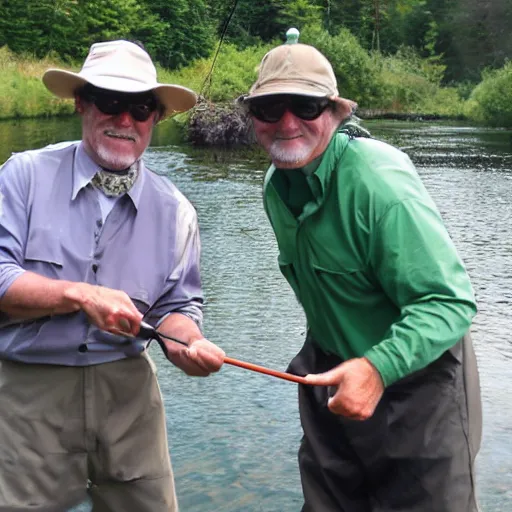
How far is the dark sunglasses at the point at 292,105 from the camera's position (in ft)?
8.70

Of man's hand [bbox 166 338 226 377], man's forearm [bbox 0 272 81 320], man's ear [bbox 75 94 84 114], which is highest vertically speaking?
man's ear [bbox 75 94 84 114]

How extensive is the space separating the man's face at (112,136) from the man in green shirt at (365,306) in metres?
0.40

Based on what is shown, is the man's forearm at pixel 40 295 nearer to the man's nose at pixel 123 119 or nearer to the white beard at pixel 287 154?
the man's nose at pixel 123 119

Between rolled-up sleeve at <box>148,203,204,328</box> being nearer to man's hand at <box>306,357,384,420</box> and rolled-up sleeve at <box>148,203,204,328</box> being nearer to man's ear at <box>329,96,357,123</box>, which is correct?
man's ear at <box>329,96,357,123</box>

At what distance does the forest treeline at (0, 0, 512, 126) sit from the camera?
3853 centimetres

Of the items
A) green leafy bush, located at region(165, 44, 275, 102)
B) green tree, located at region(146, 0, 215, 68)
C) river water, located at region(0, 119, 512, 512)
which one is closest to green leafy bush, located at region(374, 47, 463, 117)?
green leafy bush, located at region(165, 44, 275, 102)

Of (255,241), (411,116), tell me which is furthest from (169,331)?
(411,116)

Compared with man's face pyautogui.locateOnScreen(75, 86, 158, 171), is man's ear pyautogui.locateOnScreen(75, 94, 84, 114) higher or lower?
higher

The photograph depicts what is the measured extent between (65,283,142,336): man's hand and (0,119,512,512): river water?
2.11 m

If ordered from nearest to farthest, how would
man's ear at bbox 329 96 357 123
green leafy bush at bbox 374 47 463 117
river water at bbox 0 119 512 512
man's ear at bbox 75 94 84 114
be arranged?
man's ear at bbox 329 96 357 123
man's ear at bbox 75 94 84 114
river water at bbox 0 119 512 512
green leafy bush at bbox 374 47 463 117

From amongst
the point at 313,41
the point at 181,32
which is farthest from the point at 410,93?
the point at 181,32

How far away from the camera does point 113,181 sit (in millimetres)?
2893

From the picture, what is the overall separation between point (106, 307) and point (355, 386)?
0.74 metres

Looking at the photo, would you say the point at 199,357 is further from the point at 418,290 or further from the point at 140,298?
the point at 418,290
